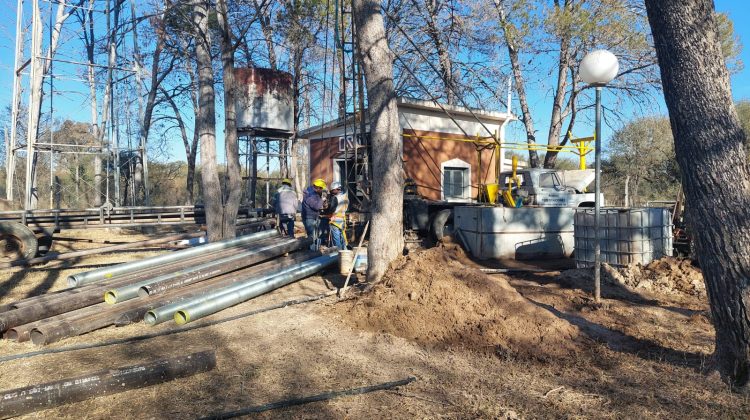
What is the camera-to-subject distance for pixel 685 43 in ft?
14.6

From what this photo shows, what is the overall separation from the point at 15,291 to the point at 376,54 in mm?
6899

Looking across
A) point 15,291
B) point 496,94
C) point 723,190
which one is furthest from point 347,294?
point 496,94

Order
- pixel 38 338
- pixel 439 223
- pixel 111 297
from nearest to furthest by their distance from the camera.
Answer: pixel 38 338 < pixel 111 297 < pixel 439 223

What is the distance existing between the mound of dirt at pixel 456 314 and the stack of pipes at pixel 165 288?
1743 mm

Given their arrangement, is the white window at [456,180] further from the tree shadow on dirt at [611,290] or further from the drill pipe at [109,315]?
the drill pipe at [109,315]

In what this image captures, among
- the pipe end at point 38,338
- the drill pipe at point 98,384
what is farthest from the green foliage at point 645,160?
the pipe end at point 38,338

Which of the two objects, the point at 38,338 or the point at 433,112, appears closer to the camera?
the point at 38,338

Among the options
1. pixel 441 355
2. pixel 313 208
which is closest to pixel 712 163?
pixel 441 355

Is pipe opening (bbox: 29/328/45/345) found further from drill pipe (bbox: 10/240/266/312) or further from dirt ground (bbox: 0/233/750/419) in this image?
drill pipe (bbox: 10/240/266/312)

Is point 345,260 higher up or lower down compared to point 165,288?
higher up

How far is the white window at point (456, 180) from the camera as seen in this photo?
59.3 ft

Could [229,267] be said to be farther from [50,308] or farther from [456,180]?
[456,180]

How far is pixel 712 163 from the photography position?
4266mm

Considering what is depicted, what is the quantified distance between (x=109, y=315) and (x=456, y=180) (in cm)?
1379
